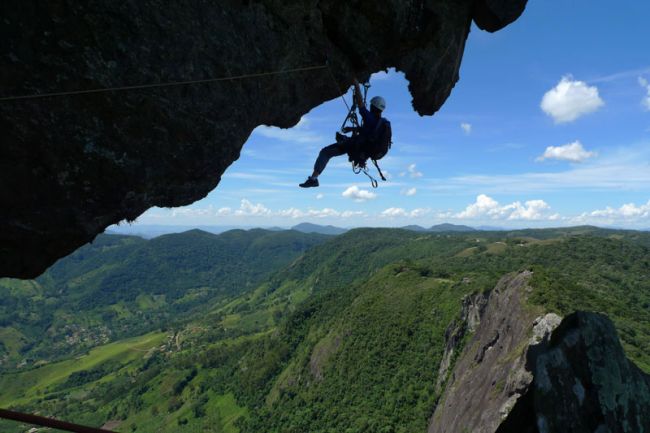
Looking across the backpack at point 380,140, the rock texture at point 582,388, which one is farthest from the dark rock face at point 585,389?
the backpack at point 380,140

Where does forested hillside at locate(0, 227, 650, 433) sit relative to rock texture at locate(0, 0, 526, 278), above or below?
below

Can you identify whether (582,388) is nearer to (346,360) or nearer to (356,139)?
(356,139)

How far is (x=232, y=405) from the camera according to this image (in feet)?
404

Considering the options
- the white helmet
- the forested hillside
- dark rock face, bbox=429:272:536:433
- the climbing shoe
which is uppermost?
the white helmet

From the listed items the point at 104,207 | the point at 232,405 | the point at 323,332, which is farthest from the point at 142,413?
the point at 104,207

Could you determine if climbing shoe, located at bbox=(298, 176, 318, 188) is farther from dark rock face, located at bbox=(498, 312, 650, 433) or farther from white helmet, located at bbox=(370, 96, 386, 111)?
dark rock face, located at bbox=(498, 312, 650, 433)

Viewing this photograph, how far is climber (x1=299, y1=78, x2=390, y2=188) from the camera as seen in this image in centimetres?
1069

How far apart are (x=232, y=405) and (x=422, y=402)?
80.3 meters

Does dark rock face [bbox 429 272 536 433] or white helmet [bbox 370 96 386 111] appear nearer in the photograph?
white helmet [bbox 370 96 386 111]

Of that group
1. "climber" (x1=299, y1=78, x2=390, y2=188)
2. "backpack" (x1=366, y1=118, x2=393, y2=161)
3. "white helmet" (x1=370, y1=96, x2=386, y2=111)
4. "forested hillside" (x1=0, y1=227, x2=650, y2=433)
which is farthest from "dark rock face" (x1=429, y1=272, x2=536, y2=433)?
"white helmet" (x1=370, y1=96, x2=386, y2=111)

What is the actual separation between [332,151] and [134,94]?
218 inches

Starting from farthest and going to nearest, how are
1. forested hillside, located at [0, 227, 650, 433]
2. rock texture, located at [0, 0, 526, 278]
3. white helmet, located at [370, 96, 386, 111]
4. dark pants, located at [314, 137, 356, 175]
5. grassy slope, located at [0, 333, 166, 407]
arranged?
grassy slope, located at [0, 333, 166, 407]
forested hillside, located at [0, 227, 650, 433]
dark pants, located at [314, 137, 356, 175]
white helmet, located at [370, 96, 386, 111]
rock texture, located at [0, 0, 526, 278]

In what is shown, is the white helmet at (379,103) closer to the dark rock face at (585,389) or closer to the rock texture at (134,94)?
the rock texture at (134,94)

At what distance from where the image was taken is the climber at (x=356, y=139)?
35.1ft
